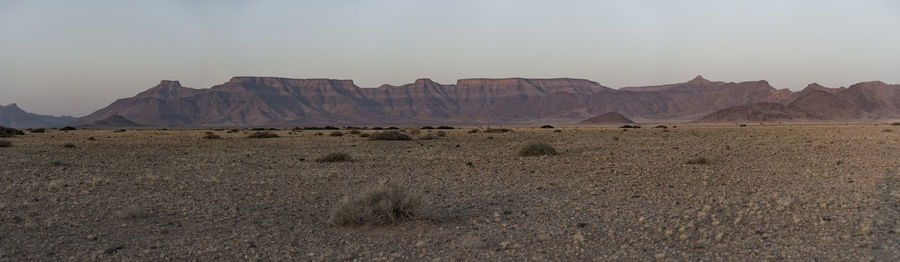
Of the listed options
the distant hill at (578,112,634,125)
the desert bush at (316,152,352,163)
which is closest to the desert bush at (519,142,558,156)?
the desert bush at (316,152,352,163)

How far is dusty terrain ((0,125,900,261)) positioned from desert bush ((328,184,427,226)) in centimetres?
19

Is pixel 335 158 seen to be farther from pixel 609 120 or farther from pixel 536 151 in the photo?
pixel 609 120

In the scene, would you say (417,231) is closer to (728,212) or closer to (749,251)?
(749,251)

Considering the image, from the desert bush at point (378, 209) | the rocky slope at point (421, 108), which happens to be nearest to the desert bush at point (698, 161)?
the desert bush at point (378, 209)

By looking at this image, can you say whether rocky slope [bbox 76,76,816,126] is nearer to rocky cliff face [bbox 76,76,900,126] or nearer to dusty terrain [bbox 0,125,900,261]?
rocky cliff face [bbox 76,76,900,126]

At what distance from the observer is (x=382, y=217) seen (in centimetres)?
864

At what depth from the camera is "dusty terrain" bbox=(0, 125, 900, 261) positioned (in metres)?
7.23

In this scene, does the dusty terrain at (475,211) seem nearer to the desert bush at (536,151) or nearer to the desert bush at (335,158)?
the desert bush at (335,158)

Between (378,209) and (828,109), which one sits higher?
(828,109)

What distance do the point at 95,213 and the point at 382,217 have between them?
4.62 meters

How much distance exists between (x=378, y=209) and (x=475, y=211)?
1.80 metres

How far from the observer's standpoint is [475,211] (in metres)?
9.76

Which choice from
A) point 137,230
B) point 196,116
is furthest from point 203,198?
point 196,116

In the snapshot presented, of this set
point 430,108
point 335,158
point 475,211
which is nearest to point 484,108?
point 430,108
